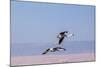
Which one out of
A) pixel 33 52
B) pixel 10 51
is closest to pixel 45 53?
pixel 33 52

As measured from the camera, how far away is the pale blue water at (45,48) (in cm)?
197

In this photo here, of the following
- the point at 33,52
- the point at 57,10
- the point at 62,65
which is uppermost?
the point at 57,10

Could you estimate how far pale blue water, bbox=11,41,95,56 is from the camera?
6.46 ft

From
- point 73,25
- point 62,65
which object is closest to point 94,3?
point 73,25

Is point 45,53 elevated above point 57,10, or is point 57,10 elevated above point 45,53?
point 57,10

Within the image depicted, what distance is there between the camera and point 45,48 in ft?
6.79

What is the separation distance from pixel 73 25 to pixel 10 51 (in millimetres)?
701

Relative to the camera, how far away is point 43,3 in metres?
2.07
